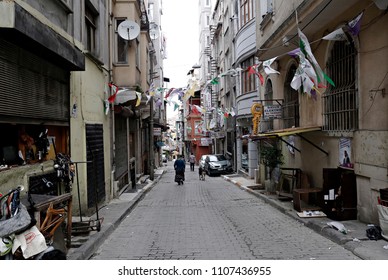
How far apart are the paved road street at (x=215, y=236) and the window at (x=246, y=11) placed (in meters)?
11.7

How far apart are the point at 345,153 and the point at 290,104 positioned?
517 cm

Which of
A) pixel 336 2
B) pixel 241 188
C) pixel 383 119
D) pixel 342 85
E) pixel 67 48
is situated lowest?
pixel 241 188

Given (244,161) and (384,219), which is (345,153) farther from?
(244,161)

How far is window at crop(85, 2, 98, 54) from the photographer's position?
12397mm

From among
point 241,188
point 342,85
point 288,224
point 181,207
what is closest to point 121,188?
point 181,207

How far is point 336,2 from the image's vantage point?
8602 mm

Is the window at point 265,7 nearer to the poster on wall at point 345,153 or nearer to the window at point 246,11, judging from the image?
the window at point 246,11

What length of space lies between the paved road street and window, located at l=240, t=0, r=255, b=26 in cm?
1168

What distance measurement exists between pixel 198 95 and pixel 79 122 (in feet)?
178

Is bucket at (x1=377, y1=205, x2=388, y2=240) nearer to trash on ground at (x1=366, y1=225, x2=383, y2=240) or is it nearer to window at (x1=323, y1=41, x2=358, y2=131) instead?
trash on ground at (x1=366, y1=225, x2=383, y2=240)

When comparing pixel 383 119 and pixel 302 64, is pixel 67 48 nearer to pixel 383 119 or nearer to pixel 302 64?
pixel 302 64

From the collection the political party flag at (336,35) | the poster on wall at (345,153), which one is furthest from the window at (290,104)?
the political party flag at (336,35)

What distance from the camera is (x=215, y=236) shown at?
8.55m

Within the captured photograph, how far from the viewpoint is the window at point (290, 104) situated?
14.1m
